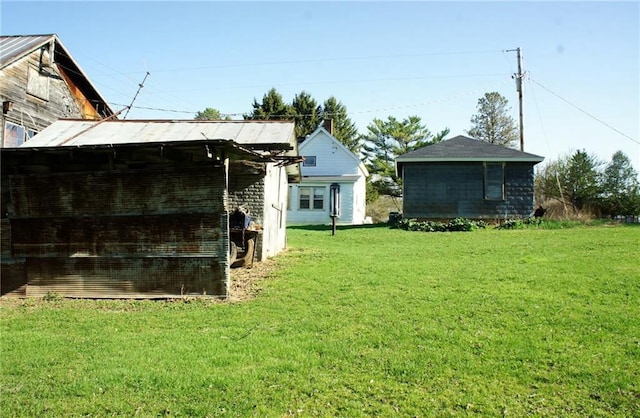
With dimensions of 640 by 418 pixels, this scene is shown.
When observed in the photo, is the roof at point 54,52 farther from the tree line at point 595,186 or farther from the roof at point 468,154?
the tree line at point 595,186

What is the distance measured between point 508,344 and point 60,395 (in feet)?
15.4

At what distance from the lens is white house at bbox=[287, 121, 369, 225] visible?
1136 inches

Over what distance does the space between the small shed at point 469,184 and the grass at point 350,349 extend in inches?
514

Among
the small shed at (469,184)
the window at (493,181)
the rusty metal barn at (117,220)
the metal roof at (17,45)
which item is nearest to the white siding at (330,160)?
the small shed at (469,184)

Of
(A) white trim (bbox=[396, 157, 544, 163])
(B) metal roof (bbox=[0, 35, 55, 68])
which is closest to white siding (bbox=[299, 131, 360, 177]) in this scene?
(A) white trim (bbox=[396, 157, 544, 163])

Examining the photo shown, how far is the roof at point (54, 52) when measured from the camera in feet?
48.1

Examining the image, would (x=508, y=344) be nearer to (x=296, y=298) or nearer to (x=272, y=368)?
(x=272, y=368)

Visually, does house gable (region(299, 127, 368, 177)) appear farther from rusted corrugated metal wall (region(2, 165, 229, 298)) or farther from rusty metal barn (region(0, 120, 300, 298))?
rusted corrugated metal wall (region(2, 165, 229, 298))

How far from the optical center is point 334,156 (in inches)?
1166

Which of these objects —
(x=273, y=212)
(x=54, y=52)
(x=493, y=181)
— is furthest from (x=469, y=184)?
(x=54, y=52)

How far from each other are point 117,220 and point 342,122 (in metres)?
44.9

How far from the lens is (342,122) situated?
52.2 m

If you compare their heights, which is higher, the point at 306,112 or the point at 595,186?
the point at 306,112

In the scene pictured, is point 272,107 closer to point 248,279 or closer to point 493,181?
point 493,181
